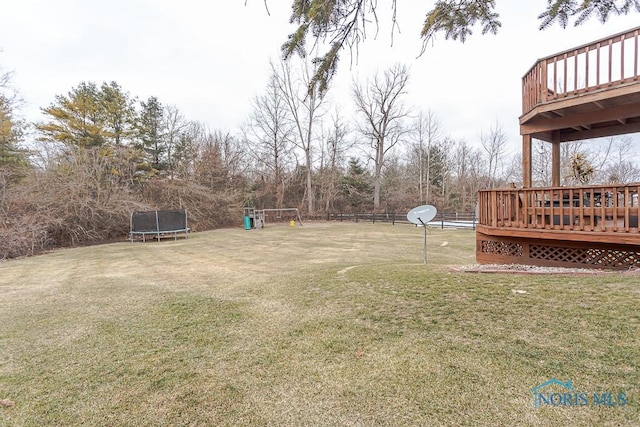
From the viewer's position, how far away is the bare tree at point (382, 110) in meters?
24.6

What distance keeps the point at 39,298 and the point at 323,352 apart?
4774 mm

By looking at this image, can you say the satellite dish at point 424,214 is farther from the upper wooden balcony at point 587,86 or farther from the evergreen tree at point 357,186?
the evergreen tree at point 357,186

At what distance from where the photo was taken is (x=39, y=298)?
453cm

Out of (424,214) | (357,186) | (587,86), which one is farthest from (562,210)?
(357,186)

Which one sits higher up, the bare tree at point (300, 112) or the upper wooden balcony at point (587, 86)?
the bare tree at point (300, 112)

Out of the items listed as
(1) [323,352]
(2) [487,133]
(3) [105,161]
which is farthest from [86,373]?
(2) [487,133]

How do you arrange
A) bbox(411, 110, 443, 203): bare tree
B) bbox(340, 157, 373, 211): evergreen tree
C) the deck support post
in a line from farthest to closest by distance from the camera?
bbox(411, 110, 443, 203): bare tree
bbox(340, 157, 373, 211): evergreen tree
the deck support post

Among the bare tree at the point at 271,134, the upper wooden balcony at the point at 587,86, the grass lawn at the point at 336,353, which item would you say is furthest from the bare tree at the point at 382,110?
the grass lawn at the point at 336,353

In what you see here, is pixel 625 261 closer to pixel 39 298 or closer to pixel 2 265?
pixel 39 298

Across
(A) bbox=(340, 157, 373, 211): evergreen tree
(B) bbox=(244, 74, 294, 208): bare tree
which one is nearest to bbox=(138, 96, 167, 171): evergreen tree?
(B) bbox=(244, 74, 294, 208): bare tree

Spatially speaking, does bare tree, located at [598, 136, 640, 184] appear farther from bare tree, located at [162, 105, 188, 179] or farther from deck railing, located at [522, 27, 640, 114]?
bare tree, located at [162, 105, 188, 179]

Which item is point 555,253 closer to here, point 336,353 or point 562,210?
point 562,210

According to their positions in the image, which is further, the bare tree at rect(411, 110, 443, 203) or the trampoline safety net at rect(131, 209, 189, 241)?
the bare tree at rect(411, 110, 443, 203)

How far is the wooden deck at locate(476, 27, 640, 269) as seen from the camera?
451 centimetres
